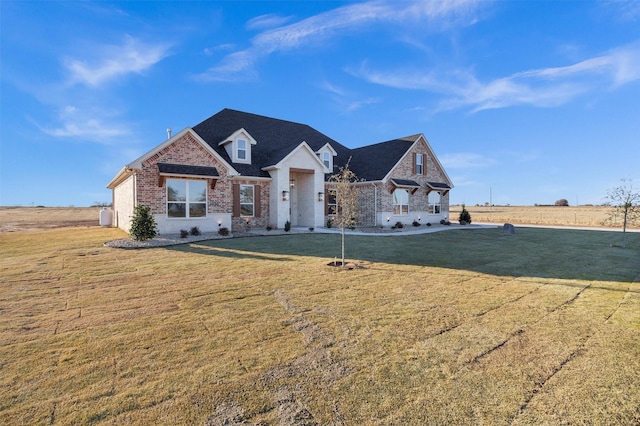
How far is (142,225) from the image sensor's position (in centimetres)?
1414

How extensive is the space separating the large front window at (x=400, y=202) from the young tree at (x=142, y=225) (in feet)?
59.2

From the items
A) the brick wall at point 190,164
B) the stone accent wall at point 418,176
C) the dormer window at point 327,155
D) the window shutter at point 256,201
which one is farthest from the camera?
the stone accent wall at point 418,176

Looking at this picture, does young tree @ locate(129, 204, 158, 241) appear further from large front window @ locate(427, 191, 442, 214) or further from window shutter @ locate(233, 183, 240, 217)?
large front window @ locate(427, 191, 442, 214)

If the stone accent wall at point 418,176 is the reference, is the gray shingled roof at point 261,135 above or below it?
above

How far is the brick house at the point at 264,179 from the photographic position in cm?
1631

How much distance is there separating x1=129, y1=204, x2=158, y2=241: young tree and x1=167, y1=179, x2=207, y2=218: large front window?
1.97m

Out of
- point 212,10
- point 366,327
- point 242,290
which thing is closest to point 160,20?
point 212,10

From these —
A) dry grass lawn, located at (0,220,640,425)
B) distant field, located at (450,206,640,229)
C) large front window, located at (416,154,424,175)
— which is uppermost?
large front window, located at (416,154,424,175)

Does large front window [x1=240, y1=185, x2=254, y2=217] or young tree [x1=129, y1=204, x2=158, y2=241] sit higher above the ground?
large front window [x1=240, y1=185, x2=254, y2=217]

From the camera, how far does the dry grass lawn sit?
309 cm

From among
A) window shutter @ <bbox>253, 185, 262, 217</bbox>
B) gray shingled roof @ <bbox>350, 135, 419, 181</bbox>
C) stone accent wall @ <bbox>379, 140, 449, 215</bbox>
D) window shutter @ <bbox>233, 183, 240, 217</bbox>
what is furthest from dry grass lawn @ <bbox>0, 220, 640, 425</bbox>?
gray shingled roof @ <bbox>350, 135, 419, 181</bbox>

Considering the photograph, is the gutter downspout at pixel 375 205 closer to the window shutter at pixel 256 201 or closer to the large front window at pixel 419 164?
the large front window at pixel 419 164

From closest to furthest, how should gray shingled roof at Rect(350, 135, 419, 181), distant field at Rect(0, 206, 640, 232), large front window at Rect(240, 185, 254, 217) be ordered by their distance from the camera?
large front window at Rect(240, 185, 254, 217) → gray shingled roof at Rect(350, 135, 419, 181) → distant field at Rect(0, 206, 640, 232)

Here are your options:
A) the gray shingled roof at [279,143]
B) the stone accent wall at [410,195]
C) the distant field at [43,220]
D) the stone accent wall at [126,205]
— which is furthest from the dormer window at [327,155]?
the distant field at [43,220]
